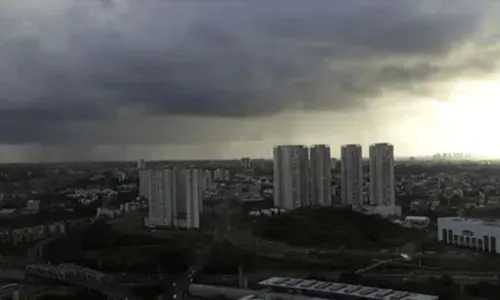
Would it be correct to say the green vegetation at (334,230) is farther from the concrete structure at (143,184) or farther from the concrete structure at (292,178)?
the concrete structure at (143,184)

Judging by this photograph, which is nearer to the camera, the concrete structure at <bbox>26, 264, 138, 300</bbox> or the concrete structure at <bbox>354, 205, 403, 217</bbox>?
the concrete structure at <bbox>26, 264, 138, 300</bbox>

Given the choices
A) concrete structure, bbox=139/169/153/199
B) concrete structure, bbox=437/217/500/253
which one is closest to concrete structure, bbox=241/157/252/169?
concrete structure, bbox=139/169/153/199

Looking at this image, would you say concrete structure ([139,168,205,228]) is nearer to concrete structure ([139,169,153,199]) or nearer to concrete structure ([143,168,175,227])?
concrete structure ([143,168,175,227])

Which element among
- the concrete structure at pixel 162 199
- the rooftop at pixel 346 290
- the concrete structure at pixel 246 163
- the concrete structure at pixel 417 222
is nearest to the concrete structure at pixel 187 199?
the concrete structure at pixel 162 199

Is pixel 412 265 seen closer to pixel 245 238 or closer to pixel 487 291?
pixel 487 291

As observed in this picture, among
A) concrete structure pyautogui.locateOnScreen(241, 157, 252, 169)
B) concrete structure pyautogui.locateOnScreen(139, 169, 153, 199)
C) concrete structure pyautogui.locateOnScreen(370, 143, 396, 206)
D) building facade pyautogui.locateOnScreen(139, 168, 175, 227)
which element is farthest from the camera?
concrete structure pyautogui.locateOnScreen(241, 157, 252, 169)

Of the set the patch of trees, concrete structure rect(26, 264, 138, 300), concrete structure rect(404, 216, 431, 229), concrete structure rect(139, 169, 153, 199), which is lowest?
concrete structure rect(26, 264, 138, 300)

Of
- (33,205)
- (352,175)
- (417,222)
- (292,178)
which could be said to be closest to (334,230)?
(417,222)
